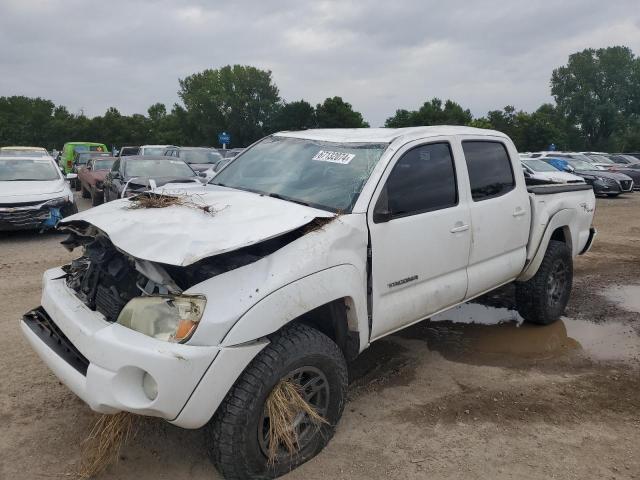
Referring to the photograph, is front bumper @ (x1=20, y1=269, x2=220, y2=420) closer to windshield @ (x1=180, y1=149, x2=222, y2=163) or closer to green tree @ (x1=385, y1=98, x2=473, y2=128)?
windshield @ (x1=180, y1=149, x2=222, y2=163)

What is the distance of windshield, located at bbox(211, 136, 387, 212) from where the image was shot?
3471 mm

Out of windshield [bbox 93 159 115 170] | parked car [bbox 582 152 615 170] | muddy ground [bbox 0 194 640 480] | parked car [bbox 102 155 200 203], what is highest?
parked car [bbox 102 155 200 203]

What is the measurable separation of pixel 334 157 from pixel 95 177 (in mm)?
13116

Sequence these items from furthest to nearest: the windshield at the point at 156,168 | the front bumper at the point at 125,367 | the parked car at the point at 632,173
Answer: the parked car at the point at 632,173, the windshield at the point at 156,168, the front bumper at the point at 125,367

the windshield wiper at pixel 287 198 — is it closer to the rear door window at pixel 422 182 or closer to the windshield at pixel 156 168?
the rear door window at pixel 422 182

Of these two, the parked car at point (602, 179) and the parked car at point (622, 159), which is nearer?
the parked car at point (602, 179)

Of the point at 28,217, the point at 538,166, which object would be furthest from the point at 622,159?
the point at 28,217

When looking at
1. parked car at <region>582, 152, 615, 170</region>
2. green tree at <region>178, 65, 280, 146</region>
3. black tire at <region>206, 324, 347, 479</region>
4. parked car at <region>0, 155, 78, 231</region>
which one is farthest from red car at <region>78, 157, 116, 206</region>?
green tree at <region>178, 65, 280, 146</region>

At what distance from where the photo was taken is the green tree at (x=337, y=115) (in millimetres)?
48312

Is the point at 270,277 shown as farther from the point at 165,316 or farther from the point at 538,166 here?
the point at 538,166

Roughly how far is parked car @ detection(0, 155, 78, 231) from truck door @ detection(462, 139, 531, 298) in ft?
25.1

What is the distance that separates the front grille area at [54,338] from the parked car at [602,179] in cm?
2008

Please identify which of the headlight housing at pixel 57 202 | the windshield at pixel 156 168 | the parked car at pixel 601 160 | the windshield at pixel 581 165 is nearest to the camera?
the headlight housing at pixel 57 202

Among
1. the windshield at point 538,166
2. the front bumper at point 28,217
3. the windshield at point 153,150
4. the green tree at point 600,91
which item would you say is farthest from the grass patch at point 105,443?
the green tree at point 600,91
